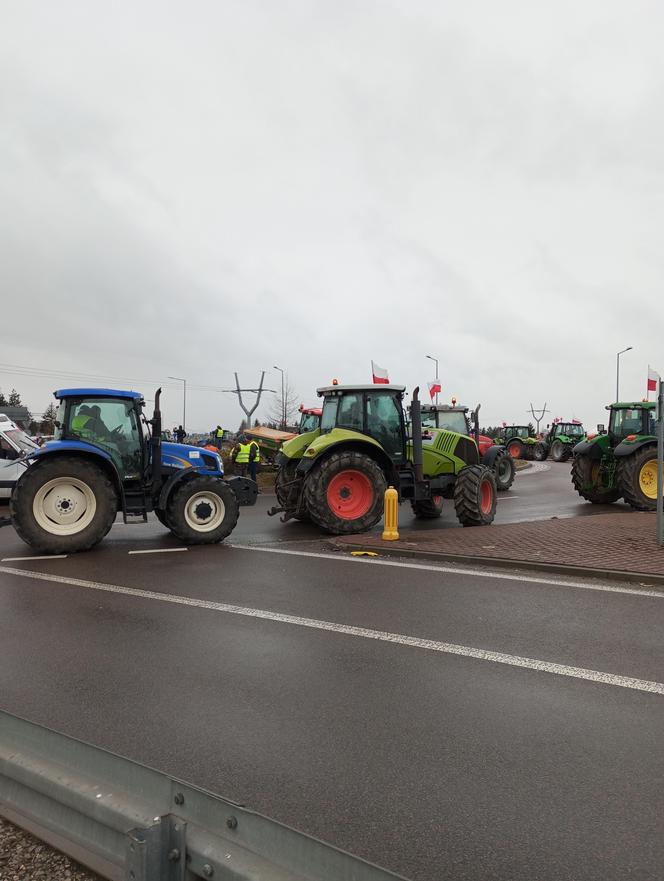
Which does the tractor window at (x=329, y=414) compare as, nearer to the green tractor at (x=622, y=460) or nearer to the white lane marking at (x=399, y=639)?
the white lane marking at (x=399, y=639)

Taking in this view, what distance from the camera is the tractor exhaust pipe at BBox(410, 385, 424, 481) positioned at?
12.2m

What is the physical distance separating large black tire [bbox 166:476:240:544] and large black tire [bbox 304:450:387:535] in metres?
1.46

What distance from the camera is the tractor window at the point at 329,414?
42.4 feet

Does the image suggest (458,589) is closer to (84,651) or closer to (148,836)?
(84,651)

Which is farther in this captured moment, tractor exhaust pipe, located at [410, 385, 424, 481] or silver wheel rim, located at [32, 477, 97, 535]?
tractor exhaust pipe, located at [410, 385, 424, 481]

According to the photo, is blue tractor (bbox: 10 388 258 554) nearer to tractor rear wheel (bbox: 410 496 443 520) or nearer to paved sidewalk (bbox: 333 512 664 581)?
paved sidewalk (bbox: 333 512 664 581)

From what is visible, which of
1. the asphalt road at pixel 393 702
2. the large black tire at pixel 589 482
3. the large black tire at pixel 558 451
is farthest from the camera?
the large black tire at pixel 558 451

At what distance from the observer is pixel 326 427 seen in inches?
512

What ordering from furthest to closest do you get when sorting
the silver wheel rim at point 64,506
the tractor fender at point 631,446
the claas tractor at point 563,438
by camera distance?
the claas tractor at point 563,438 < the tractor fender at point 631,446 < the silver wheel rim at point 64,506

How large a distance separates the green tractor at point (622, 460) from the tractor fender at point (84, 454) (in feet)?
35.5

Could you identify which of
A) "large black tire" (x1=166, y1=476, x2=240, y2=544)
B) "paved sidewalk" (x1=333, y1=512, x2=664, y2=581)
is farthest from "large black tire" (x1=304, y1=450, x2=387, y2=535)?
"large black tire" (x1=166, y1=476, x2=240, y2=544)

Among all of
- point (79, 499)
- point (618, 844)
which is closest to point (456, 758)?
point (618, 844)

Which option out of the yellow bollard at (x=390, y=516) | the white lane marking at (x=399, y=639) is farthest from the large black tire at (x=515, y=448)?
the white lane marking at (x=399, y=639)

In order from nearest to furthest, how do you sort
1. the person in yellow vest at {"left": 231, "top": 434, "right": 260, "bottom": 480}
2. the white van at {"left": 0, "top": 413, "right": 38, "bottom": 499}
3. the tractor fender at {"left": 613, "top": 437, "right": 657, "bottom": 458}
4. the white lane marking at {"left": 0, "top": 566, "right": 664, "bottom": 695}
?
the white lane marking at {"left": 0, "top": 566, "right": 664, "bottom": 695}
the tractor fender at {"left": 613, "top": 437, "right": 657, "bottom": 458}
the white van at {"left": 0, "top": 413, "right": 38, "bottom": 499}
the person in yellow vest at {"left": 231, "top": 434, "right": 260, "bottom": 480}
